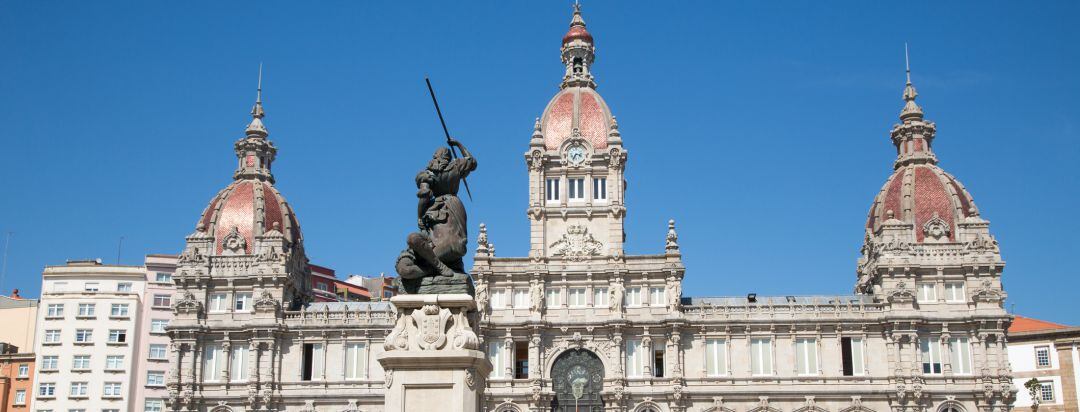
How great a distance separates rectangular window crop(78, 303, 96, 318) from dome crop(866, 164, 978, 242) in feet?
196

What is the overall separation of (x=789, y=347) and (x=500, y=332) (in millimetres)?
18896

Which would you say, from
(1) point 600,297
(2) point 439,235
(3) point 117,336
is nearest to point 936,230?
(1) point 600,297

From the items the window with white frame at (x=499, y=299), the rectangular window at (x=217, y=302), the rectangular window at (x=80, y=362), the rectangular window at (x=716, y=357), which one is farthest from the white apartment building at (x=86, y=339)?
the rectangular window at (x=716, y=357)

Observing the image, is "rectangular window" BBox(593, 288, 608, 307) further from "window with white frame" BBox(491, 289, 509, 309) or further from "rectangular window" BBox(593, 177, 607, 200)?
"rectangular window" BBox(593, 177, 607, 200)

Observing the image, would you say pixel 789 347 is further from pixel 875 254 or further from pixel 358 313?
pixel 358 313

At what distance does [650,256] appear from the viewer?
7788 cm

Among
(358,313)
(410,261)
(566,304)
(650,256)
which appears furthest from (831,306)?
(410,261)

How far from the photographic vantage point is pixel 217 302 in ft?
267

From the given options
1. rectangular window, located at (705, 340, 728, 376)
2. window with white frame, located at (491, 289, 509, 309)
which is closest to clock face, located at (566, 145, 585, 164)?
window with white frame, located at (491, 289, 509, 309)

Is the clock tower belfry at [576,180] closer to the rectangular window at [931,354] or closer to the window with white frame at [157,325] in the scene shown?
the rectangular window at [931,354]

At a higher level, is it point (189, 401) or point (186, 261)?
point (186, 261)

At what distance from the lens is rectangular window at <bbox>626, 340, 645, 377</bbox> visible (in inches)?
3022

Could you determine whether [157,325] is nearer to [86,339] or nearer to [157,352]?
[157,352]

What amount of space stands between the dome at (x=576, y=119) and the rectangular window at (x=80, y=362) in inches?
1555
